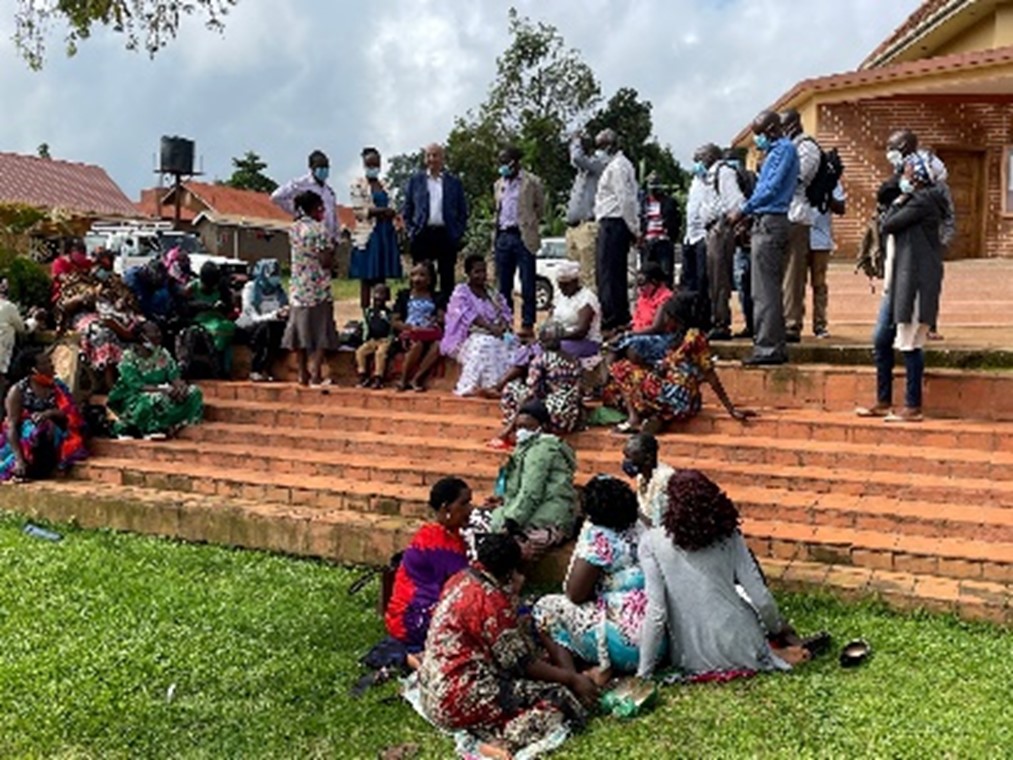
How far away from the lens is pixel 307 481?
7777 millimetres

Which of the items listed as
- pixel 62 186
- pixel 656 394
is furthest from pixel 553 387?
pixel 62 186

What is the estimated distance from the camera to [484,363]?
342 inches

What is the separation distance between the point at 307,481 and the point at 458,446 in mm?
1085

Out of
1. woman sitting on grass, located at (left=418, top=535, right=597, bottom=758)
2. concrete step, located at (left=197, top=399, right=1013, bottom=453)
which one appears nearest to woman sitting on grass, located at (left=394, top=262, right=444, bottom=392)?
concrete step, located at (left=197, top=399, right=1013, bottom=453)

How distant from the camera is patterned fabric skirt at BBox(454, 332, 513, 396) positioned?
8.67 meters

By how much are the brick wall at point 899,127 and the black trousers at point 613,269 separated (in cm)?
1223

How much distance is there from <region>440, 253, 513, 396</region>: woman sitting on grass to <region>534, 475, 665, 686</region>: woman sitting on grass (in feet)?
11.9

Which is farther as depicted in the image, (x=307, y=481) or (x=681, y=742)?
(x=307, y=481)

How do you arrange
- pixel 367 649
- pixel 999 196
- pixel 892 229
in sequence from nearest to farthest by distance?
pixel 367 649 → pixel 892 229 → pixel 999 196

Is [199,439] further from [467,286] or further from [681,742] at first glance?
[681,742]

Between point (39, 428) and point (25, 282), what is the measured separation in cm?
620

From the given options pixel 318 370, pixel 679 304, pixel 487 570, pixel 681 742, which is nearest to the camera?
pixel 681 742

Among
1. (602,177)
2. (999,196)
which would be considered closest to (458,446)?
(602,177)

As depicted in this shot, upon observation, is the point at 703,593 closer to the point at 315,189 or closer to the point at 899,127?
the point at 315,189
